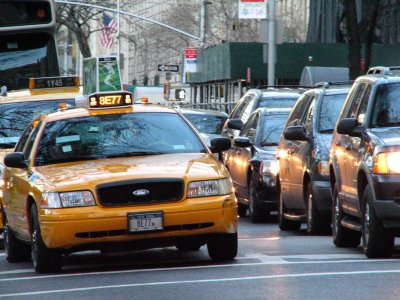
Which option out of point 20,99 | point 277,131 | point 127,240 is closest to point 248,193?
point 277,131

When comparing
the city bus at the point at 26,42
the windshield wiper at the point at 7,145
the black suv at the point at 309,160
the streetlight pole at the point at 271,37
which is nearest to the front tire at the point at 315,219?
the black suv at the point at 309,160

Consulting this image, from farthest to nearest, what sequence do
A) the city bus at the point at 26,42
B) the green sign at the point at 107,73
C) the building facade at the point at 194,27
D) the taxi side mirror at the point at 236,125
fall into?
the building facade at the point at 194,27, the green sign at the point at 107,73, the city bus at the point at 26,42, the taxi side mirror at the point at 236,125

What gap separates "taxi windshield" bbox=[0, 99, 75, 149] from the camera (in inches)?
811

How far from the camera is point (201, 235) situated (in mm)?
12625

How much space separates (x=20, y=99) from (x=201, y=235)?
886cm

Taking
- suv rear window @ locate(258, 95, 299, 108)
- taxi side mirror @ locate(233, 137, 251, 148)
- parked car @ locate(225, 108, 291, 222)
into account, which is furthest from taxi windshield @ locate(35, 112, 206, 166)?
suv rear window @ locate(258, 95, 299, 108)

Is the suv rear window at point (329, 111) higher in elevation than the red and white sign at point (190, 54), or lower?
higher

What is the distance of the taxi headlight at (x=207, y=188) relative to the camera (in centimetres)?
1246

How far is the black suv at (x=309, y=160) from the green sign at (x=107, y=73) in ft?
35.3

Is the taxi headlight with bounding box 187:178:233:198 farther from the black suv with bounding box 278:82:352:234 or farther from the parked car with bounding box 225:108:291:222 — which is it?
the parked car with bounding box 225:108:291:222

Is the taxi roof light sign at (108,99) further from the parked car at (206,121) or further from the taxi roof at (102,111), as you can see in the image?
the parked car at (206,121)

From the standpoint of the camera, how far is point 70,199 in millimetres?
12336

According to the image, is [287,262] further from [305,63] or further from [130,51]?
[130,51]

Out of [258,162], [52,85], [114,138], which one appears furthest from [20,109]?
[114,138]
